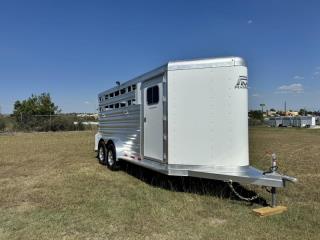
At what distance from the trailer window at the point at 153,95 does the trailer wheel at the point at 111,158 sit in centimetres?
272

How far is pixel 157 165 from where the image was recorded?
7750 millimetres

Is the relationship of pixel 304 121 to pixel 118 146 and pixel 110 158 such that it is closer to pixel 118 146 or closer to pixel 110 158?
pixel 110 158

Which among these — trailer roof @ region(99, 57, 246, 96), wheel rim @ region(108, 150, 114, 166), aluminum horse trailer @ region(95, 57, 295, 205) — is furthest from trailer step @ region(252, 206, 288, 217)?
wheel rim @ region(108, 150, 114, 166)

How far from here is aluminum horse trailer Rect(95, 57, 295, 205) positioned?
6746mm

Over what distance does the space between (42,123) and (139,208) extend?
104ft

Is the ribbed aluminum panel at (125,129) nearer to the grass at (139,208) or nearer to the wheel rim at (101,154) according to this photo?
the wheel rim at (101,154)

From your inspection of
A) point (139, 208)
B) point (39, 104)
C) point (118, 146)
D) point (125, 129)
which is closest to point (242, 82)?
point (139, 208)

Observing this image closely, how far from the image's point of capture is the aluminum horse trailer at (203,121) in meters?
6.75

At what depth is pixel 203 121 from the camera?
274 inches

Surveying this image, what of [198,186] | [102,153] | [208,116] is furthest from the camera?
[102,153]

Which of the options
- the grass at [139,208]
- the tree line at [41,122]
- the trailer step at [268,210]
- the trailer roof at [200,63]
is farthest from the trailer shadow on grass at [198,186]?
the tree line at [41,122]

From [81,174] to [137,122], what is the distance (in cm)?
237

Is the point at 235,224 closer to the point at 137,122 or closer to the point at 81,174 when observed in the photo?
the point at 137,122

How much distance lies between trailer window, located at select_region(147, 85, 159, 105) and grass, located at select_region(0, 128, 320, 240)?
190 centimetres
